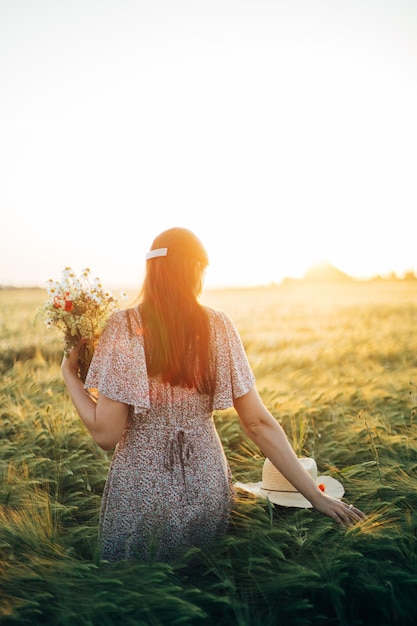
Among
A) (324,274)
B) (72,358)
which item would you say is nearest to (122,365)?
(72,358)

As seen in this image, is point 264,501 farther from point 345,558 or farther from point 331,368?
point 331,368

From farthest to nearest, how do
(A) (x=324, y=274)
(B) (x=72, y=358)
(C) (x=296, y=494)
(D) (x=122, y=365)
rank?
(A) (x=324, y=274)
(C) (x=296, y=494)
(B) (x=72, y=358)
(D) (x=122, y=365)

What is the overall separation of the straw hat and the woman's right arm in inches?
16.0

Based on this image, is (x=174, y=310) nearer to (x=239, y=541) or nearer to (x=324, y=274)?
(x=239, y=541)

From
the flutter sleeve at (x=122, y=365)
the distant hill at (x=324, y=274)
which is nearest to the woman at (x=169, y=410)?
the flutter sleeve at (x=122, y=365)

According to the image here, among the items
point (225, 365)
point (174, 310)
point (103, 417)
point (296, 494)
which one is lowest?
point (296, 494)

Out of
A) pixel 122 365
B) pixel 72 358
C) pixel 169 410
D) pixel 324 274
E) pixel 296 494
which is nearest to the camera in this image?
pixel 122 365

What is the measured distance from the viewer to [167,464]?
252cm

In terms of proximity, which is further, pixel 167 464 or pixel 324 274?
pixel 324 274

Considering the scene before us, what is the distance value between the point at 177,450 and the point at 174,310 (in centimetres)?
64

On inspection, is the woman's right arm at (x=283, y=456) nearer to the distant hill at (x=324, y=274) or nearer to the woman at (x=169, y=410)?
the woman at (x=169, y=410)

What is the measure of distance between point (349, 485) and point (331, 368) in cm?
416

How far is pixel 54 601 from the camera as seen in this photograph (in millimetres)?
1997

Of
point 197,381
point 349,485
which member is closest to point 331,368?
point 349,485
